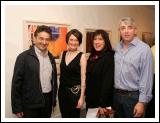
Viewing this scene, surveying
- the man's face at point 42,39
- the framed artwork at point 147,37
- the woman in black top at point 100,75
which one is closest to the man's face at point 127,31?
the woman in black top at point 100,75

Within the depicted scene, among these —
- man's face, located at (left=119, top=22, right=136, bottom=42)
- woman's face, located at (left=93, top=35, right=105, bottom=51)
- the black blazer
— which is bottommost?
the black blazer

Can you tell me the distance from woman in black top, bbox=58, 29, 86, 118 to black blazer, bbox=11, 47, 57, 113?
0.28 meters

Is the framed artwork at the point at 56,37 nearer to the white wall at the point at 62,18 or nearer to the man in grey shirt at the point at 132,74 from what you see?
the white wall at the point at 62,18

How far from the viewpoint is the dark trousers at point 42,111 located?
7.45ft

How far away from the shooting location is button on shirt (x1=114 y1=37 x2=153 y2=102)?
2.12 meters

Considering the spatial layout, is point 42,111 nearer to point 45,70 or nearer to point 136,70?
point 45,70

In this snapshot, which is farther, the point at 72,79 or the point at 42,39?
the point at 72,79

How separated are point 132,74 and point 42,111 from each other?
986mm

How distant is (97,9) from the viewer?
363 cm

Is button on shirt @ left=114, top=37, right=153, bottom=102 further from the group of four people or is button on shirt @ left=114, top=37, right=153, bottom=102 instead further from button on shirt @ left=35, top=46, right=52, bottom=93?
button on shirt @ left=35, top=46, right=52, bottom=93

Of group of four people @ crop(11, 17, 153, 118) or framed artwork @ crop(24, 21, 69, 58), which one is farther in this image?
framed artwork @ crop(24, 21, 69, 58)

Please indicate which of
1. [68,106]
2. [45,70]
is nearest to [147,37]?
[68,106]

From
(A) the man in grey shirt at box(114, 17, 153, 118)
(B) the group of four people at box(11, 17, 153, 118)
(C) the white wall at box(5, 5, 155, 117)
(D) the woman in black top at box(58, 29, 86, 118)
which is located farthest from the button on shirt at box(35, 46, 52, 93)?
(A) the man in grey shirt at box(114, 17, 153, 118)

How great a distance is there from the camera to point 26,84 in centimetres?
223
